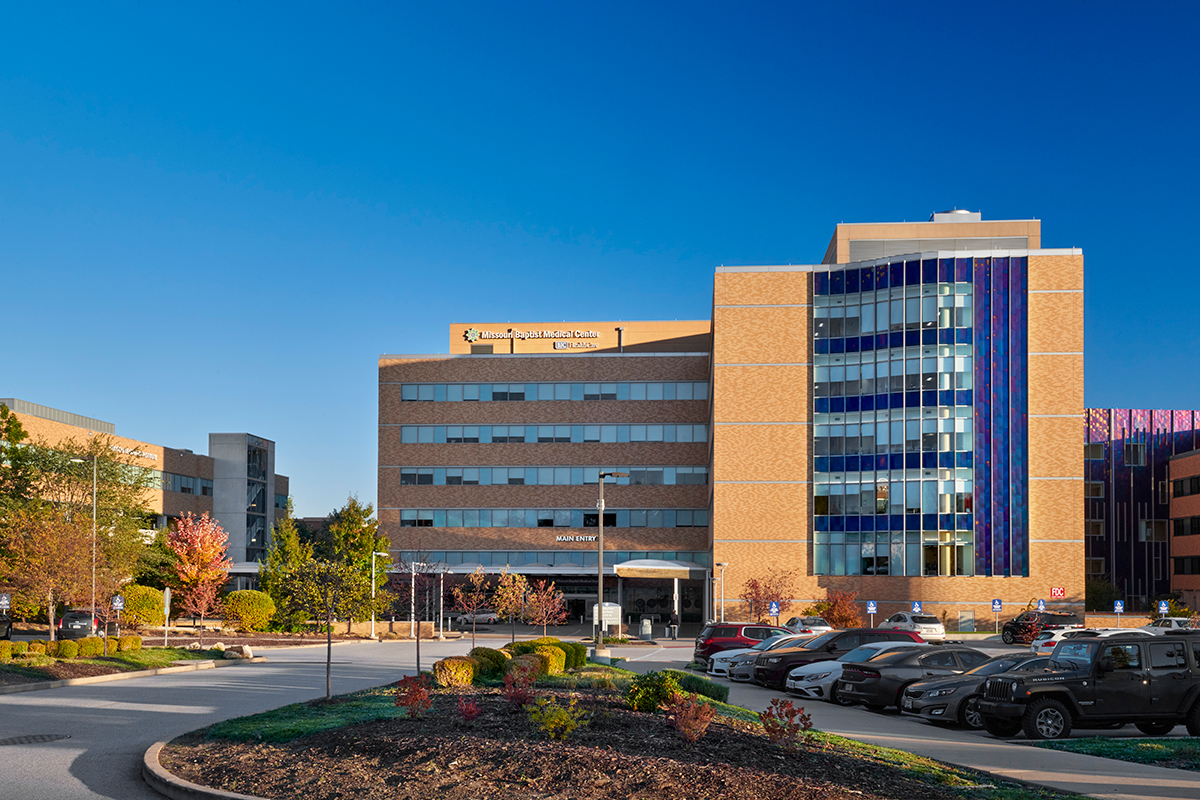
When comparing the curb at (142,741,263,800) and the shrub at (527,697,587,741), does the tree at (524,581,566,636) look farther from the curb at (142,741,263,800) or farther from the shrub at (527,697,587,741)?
the curb at (142,741,263,800)

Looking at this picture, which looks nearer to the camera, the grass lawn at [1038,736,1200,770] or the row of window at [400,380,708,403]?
the grass lawn at [1038,736,1200,770]

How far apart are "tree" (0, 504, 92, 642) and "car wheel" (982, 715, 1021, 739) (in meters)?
29.5

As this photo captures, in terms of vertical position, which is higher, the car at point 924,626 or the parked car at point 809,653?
the parked car at point 809,653

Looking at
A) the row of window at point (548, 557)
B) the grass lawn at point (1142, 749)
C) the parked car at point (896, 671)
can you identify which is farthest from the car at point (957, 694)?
the row of window at point (548, 557)

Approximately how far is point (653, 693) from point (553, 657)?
30.1 feet

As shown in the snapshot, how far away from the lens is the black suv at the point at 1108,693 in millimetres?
16656

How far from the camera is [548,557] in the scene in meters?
74.9

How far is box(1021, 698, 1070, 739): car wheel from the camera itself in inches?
653

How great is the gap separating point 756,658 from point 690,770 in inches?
704

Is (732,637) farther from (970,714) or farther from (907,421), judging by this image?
(907,421)

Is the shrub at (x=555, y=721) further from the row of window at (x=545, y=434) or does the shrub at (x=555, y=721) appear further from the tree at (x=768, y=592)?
the row of window at (x=545, y=434)

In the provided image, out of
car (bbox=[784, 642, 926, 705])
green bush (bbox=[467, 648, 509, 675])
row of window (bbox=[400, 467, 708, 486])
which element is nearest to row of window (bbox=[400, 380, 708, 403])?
row of window (bbox=[400, 467, 708, 486])

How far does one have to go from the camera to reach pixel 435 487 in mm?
76312

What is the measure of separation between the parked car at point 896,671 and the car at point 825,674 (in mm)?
528
